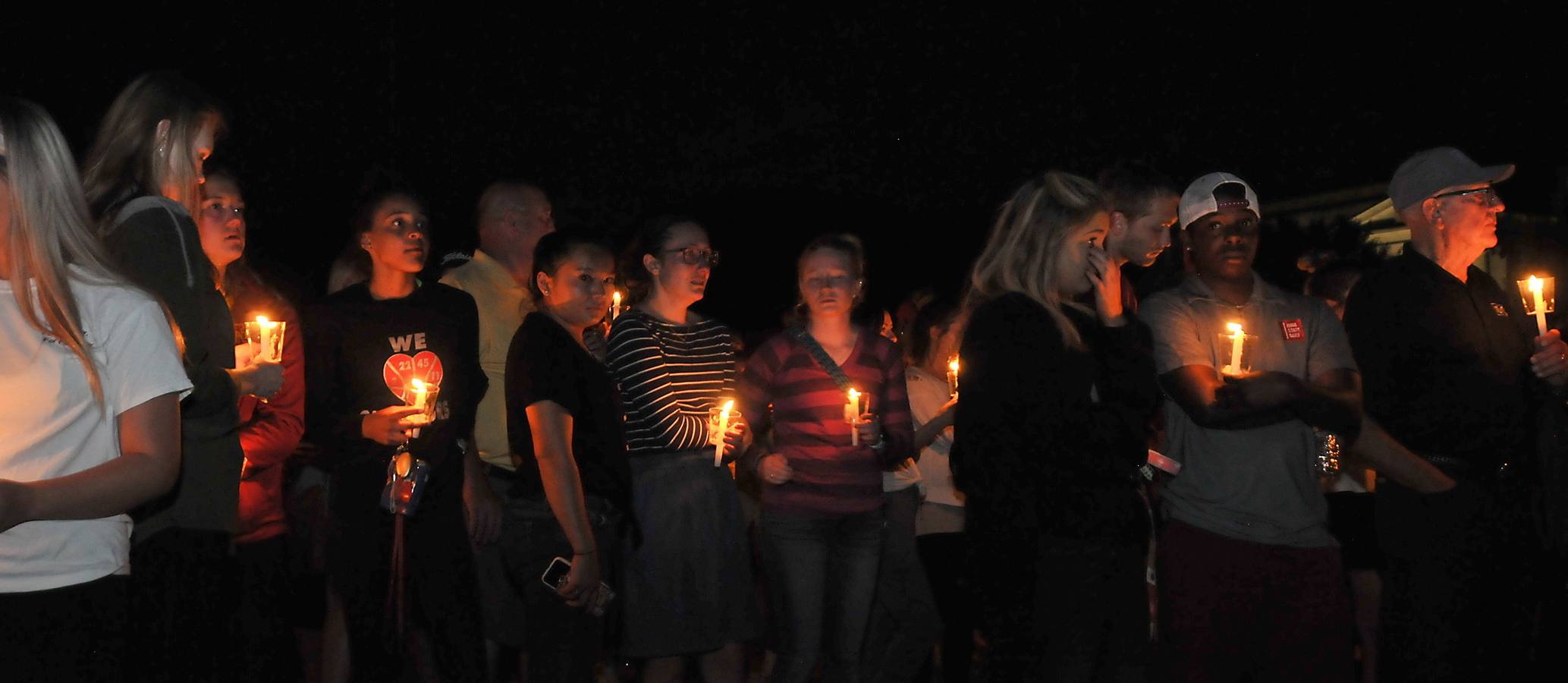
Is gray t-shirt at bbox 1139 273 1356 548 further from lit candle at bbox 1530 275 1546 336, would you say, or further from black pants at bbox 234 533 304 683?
black pants at bbox 234 533 304 683

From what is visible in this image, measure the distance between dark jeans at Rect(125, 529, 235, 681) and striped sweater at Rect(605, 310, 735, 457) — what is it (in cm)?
214

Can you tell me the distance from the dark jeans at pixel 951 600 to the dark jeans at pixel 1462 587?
6.79ft

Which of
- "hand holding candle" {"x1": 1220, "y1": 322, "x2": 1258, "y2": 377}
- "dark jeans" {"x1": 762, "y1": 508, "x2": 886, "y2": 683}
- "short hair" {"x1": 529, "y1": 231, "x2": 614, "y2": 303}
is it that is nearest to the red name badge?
"hand holding candle" {"x1": 1220, "y1": 322, "x2": 1258, "y2": 377}

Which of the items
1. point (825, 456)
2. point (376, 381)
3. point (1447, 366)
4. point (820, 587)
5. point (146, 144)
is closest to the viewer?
point (146, 144)

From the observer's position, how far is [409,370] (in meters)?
5.45

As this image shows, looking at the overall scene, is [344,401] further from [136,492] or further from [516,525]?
[136,492]

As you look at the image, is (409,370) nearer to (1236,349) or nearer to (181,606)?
(181,606)

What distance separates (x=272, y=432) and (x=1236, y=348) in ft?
12.8

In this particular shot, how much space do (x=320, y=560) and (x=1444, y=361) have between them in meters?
4.91

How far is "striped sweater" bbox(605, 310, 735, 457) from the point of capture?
18.0ft

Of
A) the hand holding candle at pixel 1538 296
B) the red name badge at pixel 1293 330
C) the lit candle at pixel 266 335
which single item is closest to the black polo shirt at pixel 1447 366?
the hand holding candle at pixel 1538 296

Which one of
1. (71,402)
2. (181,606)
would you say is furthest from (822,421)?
(71,402)

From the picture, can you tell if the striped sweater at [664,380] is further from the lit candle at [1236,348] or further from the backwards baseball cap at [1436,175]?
the backwards baseball cap at [1436,175]

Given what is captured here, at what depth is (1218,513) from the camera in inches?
189
